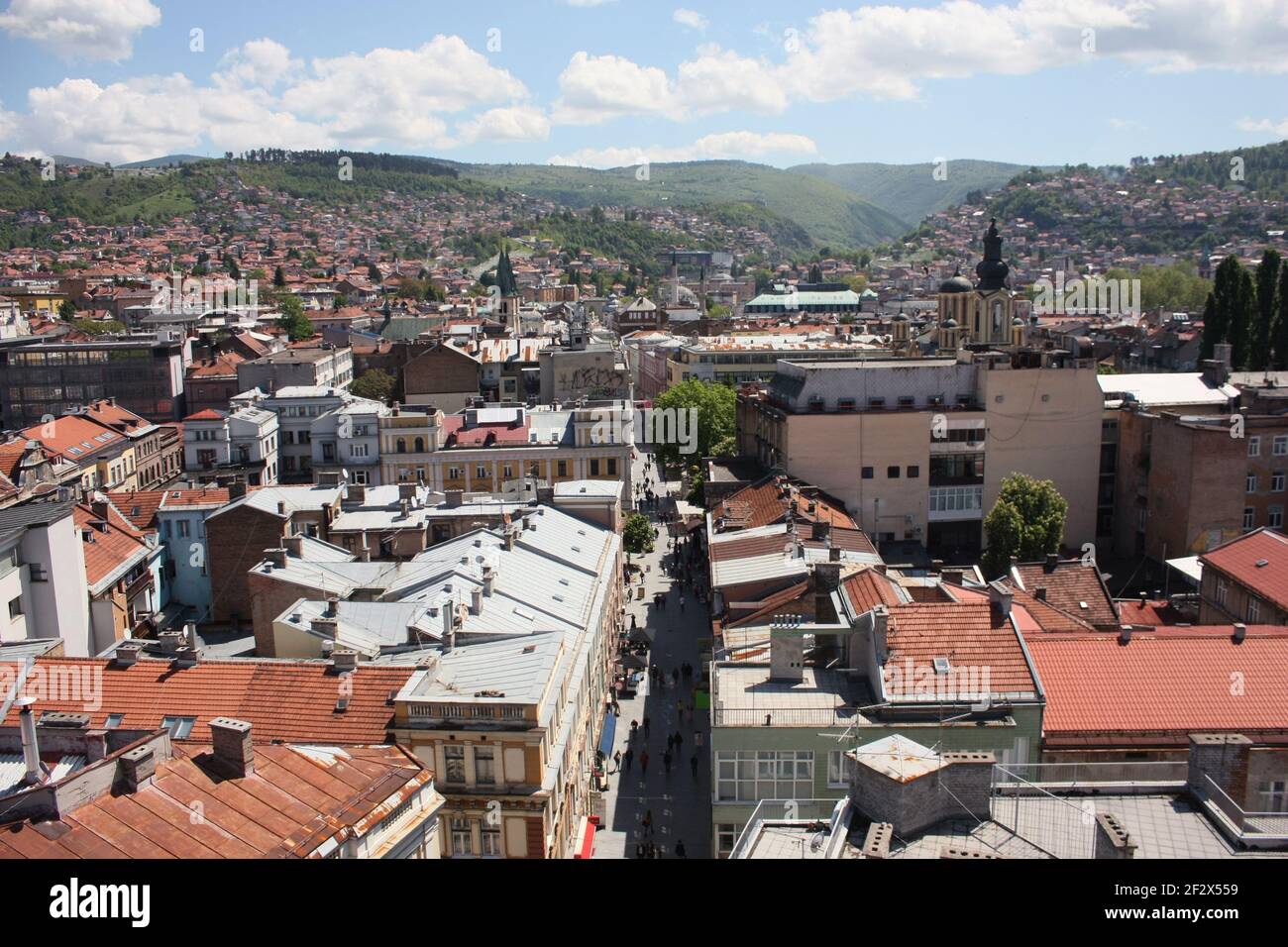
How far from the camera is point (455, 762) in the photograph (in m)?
17.8

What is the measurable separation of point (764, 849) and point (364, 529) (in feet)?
75.7

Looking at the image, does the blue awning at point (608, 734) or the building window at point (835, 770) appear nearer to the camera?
the building window at point (835, 770)

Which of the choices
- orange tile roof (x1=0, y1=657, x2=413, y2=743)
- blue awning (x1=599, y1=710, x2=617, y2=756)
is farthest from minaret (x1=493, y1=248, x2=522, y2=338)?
orange tile roof (x1=0, y1=657, x2=413, y2=743)

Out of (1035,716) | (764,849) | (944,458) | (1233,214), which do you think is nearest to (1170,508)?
(944,458)

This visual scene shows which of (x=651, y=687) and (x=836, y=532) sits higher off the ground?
(x=836, y=532)

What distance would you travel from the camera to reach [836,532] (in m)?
32.5

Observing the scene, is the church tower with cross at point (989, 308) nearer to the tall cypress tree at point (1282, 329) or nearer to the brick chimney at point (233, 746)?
the tall cypress tree at point (1282, 329)

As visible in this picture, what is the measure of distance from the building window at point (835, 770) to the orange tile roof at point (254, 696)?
706 centimetres

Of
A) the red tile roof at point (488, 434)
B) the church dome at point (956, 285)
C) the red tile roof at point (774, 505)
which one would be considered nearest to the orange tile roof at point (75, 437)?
the red tile roof at point (488, 434)

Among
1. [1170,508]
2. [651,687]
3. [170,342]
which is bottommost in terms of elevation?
[651,687]

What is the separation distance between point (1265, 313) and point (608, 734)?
52.6 meters

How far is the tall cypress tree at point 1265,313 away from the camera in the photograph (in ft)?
200
